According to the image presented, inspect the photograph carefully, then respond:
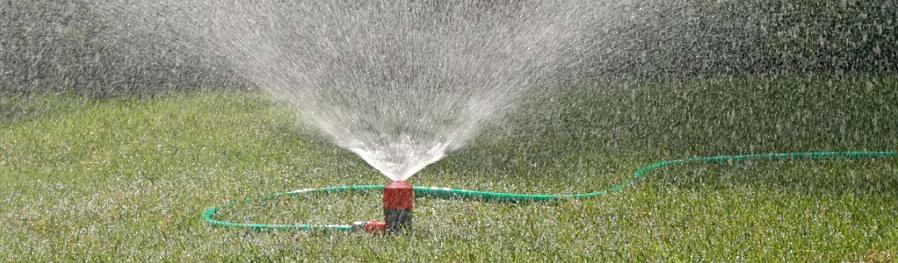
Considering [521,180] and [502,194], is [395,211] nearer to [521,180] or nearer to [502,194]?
[502,194]

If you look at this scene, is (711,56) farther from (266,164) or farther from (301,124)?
(266,164)

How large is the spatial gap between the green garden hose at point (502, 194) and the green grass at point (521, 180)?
0.09m

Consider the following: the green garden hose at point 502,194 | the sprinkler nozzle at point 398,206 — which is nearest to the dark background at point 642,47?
the green garden hose at point 502,194

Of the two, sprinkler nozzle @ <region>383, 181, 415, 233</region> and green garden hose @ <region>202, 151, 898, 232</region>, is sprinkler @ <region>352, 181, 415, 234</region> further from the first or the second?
green garden hose @ <region>202, 151, 898, 232</region>

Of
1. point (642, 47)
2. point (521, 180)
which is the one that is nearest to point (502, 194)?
point (521, 180)

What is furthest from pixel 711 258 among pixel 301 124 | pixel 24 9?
pixel 24 9

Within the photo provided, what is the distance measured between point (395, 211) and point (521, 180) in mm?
1766

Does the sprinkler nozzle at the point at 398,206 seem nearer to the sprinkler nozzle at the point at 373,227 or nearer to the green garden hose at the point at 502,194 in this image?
the sprinkler nozzle at the point at 373,227

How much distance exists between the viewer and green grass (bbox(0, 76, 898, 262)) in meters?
4.59

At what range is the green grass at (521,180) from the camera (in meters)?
4.59

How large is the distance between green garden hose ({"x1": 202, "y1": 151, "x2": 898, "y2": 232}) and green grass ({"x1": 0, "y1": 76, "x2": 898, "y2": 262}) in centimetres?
9

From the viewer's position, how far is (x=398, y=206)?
4695mm

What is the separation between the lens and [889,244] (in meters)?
4.41

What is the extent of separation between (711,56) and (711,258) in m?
8.70
